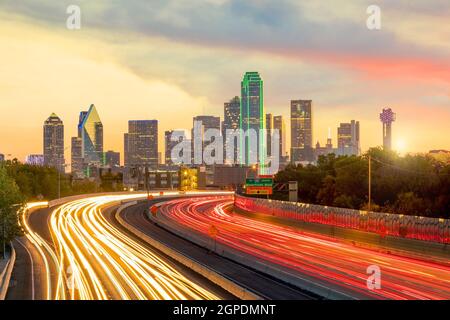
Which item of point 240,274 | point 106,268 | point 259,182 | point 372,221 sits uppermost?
point 259,182

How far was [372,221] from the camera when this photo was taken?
181 feet

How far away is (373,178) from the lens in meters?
90.9

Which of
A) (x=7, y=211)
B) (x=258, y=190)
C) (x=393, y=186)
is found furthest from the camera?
(x=258, y=190)

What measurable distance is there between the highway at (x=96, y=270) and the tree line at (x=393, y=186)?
33.0m

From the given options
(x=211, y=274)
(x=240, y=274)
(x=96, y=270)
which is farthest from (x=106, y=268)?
(x=240, y=274)

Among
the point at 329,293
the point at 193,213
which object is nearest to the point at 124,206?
the point at 193,213

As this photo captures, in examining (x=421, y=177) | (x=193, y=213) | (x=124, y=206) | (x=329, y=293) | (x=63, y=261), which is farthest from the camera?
(x=124, y=206)

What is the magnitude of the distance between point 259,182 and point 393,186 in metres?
18.9

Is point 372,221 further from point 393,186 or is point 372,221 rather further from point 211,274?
point 393,186

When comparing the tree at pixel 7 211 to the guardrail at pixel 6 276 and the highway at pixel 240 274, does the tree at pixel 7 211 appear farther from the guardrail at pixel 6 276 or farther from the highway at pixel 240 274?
the highway at pixel 240 274

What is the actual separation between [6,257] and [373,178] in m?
57.3
